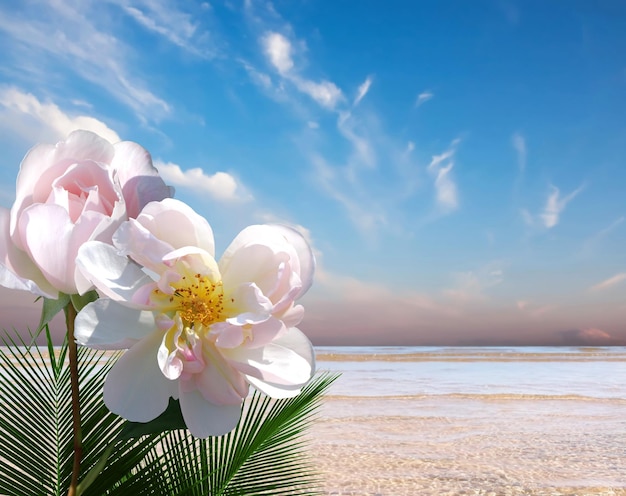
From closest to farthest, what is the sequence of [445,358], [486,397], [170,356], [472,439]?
[170,356], [472,439], [486,397], [445,358]

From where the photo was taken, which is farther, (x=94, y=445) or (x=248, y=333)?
(x=94, y=445)

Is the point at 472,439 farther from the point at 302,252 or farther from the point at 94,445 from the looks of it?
the point at 302,252

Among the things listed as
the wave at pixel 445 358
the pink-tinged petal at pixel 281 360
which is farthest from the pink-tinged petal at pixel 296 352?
the wave at pixel 445 358

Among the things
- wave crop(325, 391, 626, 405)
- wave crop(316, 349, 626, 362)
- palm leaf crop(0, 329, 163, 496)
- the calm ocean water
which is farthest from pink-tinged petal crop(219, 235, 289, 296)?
wave crop(316, 349, 626, 362)

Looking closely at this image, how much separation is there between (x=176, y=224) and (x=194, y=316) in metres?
0.08

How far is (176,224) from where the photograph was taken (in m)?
0.55

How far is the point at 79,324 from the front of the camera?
0.49m

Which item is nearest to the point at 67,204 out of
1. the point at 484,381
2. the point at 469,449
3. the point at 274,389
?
the point at 274,389

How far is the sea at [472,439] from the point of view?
6.43 m

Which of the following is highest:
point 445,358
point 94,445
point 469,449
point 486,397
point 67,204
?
point 445,358

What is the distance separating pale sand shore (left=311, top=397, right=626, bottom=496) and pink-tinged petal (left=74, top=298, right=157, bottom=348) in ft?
19.0

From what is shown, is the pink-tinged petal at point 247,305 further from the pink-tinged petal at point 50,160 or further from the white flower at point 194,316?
the pink-tinged petal at point 50,160

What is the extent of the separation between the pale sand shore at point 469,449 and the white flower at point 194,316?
5.75 meters

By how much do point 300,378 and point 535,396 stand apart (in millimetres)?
14651
